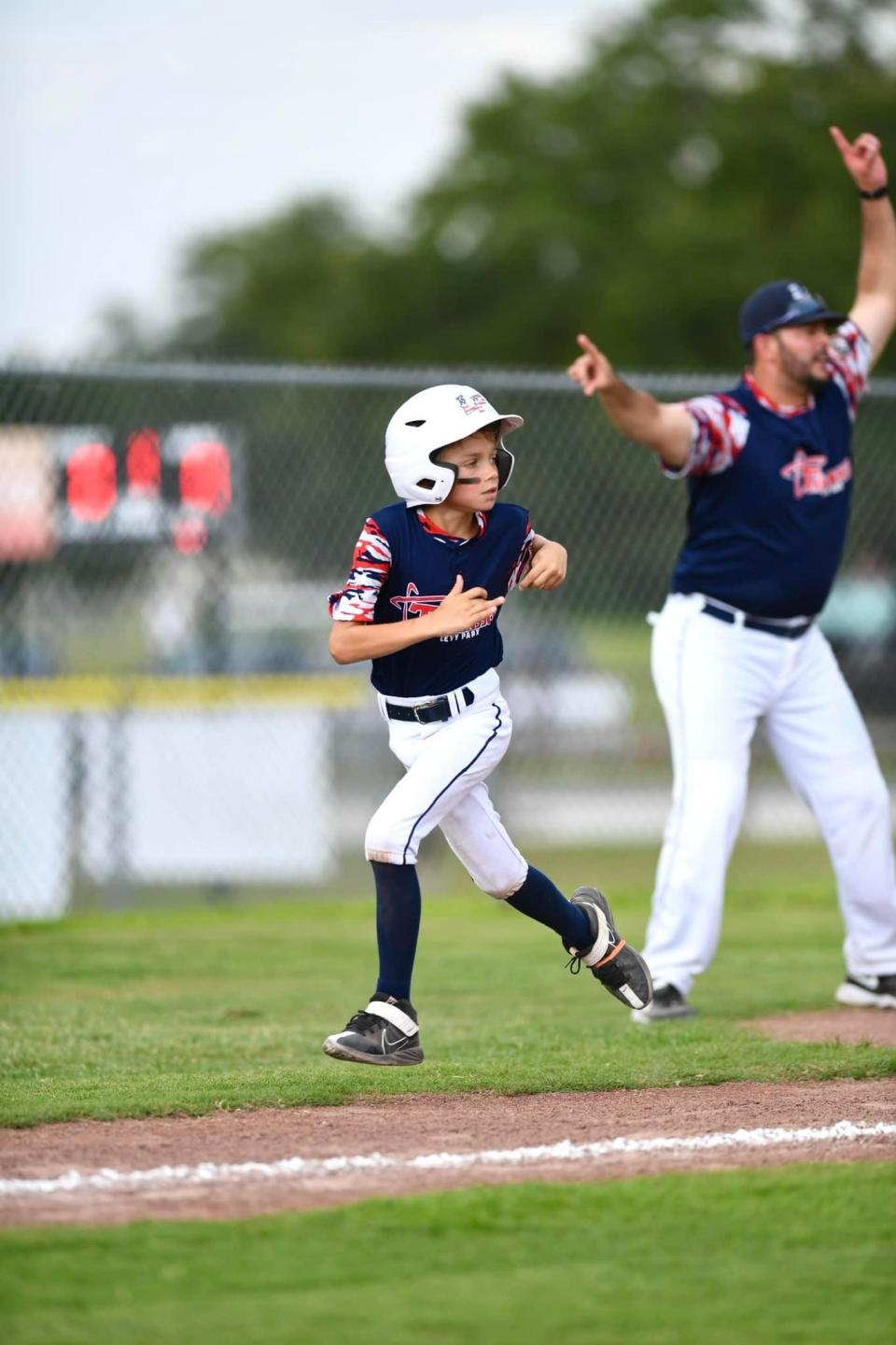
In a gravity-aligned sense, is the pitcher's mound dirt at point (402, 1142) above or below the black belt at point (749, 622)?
below

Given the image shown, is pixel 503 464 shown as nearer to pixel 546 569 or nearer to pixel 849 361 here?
pixel 546 569

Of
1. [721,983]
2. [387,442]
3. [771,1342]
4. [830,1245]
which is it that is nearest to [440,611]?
[387,442]

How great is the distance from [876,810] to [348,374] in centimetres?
407

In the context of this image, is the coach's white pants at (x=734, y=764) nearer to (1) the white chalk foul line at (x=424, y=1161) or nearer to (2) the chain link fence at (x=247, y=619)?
(1) the white chalk foul line at (x=424, y=1161)

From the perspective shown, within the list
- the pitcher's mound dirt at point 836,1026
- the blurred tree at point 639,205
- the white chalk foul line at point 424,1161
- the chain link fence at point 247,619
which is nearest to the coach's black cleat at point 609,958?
the pitcher's mound dirt at point 836,1026

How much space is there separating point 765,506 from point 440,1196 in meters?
3.34

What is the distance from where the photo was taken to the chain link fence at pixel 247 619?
33.0 ft

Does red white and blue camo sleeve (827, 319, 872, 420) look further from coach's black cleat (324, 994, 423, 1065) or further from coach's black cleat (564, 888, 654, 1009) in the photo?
coach's black cleat (324, 994, 423, 1065)

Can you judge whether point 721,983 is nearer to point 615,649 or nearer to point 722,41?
point 615,649

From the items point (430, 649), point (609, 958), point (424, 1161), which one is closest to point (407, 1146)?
point (424, 1161)

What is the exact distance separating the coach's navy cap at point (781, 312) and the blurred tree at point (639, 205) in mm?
27452

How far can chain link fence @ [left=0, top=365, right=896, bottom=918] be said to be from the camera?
33.0ft

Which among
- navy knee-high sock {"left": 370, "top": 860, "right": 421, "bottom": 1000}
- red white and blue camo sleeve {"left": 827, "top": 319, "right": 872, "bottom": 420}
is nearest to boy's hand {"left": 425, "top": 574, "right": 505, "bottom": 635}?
navy knee-high sock {"left": 370, "top": 860, "right": 421, "bottom": 1000}

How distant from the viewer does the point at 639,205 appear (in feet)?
136
